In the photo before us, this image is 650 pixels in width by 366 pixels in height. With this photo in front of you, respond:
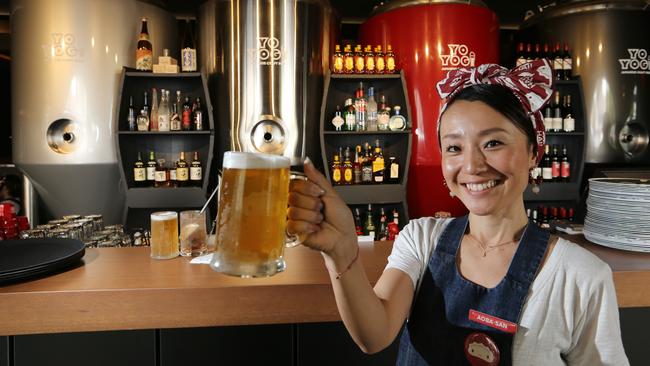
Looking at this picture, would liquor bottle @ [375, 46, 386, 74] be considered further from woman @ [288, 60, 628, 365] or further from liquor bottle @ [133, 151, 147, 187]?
woman @ [288, 60, 628, 365]

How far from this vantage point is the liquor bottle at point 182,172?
368 centimetres

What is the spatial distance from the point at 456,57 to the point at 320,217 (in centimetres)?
330

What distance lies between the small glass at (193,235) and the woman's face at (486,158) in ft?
3.37

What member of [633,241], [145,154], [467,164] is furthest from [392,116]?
[467,164]

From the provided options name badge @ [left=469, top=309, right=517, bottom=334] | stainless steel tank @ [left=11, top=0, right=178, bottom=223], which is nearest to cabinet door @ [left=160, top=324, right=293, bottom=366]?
name badge @ [left=469, top=309, right=517, bottom=334]

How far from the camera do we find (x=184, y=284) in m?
1.33

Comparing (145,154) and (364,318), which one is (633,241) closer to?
(364,318)

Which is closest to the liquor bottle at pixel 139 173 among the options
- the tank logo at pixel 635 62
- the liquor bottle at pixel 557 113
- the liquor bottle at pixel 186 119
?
the liquor bottle at pixel 186 119

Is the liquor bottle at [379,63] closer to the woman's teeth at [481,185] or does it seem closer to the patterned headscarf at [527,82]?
the patterned headscarf at [527,82]

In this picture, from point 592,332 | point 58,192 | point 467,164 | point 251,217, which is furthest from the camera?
point 58,192

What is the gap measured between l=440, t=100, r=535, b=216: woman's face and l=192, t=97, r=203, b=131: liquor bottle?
115 inches

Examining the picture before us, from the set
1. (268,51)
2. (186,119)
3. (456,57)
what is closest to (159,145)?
(186,119)

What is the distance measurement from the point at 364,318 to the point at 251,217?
396mm

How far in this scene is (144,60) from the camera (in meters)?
3.59
